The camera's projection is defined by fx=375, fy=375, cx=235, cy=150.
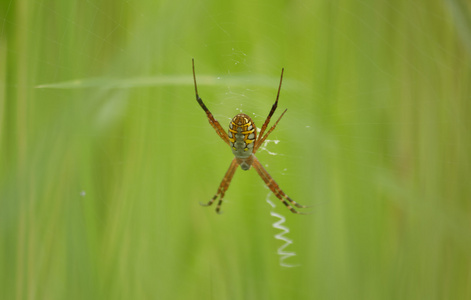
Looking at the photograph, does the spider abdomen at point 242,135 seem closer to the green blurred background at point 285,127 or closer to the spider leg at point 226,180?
the spider leg at point 226,180

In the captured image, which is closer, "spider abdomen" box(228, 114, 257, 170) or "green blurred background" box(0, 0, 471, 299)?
"green blurred background" box(0, 0, 471, 299)

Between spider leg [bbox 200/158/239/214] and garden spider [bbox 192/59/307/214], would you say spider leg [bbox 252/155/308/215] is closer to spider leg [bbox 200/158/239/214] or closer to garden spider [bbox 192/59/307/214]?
garden spider [bbox 192/59/307/214]

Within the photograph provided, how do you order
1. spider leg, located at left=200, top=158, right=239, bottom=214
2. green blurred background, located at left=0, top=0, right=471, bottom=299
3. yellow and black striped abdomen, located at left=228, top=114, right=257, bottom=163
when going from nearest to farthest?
1. green blurred background, located at left=0, top=0, right=471, bottom=299
2. yellow and black striped abdomen, located at left=228, top=114, right=257, bottom=163
3. spider leg, located at left=200, top=158, right=239, bottom=214

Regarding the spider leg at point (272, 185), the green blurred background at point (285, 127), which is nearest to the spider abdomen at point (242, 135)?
the spider leg at point (272, 185)

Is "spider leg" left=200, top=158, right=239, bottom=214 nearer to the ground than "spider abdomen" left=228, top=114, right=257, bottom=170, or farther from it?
nearer to the ground

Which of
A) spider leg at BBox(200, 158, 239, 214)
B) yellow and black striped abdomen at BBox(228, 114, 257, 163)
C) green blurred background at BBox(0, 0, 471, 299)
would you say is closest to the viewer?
green blurred background at BBox(0, 0, 471, 299)

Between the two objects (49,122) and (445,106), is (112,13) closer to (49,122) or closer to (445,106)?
(49,122)

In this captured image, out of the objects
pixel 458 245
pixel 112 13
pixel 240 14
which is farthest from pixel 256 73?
pixel 458 245

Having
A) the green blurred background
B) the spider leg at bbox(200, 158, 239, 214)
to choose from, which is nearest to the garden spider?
the spider leg at bbox(200, 158, 239, 214)
